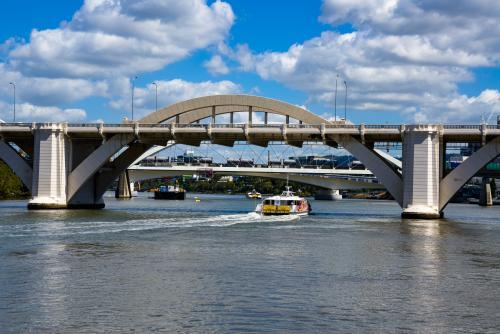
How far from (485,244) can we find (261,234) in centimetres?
1650

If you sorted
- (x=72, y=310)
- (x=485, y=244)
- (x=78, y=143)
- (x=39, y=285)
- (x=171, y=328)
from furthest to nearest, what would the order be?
1. (x=78, y=143)
2. (x=485, y=244)
3. (x=39, y=285)
4. (x=72, y=310)
5. (x=171, y=328)

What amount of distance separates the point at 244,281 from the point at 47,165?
64433 millimetres

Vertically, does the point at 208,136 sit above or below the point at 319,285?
above

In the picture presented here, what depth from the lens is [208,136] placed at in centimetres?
9812

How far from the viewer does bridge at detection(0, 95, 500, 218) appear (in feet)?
283

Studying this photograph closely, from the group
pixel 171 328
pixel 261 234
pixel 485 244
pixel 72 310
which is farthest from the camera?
pixel 261 234

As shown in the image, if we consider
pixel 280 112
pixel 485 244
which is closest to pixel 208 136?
pixel 280 112

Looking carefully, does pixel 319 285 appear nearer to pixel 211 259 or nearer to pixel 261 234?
pixel 211 259

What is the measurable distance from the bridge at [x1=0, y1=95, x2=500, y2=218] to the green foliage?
55.4 m

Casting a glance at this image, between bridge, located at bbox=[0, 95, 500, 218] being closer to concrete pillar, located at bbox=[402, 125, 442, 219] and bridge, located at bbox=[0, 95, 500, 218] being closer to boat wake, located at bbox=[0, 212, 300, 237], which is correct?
concrete pillar, located at bbox=[402, 125, 442, 219]

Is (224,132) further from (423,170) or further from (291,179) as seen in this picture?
(291,179)

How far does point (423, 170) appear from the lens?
281ft

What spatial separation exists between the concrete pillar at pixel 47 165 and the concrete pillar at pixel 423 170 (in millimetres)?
39886

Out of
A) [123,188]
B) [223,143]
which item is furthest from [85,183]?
[123,188]
